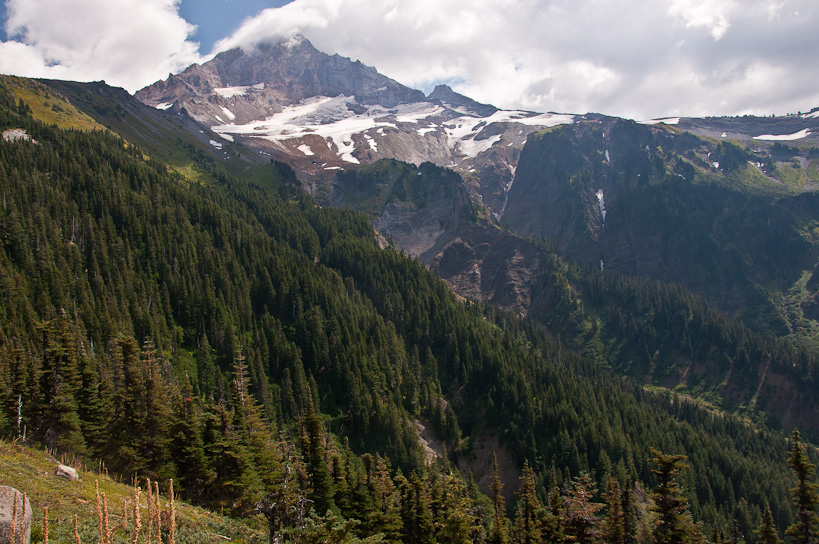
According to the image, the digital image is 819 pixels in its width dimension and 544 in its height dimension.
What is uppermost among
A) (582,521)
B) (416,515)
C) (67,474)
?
(67,474)

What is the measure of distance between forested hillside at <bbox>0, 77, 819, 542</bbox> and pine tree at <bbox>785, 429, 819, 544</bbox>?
46.3ft

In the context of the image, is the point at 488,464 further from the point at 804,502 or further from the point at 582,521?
the point at 804,502

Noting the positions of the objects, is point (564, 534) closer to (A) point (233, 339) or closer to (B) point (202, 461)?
(B) point (202, 461)

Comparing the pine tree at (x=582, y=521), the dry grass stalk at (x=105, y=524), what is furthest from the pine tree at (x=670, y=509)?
→ the dry grass stalk at (x=105, y=524)

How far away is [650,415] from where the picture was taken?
127625mm

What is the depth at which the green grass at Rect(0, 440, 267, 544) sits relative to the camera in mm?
23484

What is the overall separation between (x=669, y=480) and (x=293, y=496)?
27.1m

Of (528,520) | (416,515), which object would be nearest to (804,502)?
(528,520)

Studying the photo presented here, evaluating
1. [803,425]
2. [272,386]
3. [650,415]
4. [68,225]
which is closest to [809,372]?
[803,425]

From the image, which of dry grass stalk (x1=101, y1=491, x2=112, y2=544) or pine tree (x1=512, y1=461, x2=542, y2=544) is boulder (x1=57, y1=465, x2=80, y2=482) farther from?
pine tree (x1=512, y1=461, x2=542, y2=544)

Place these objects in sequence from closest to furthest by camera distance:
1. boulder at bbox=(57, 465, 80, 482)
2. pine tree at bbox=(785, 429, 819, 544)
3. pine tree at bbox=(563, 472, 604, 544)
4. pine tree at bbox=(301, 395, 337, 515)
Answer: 1. boulder at bbox=(57, 465, 80, 482)
2. pine tree at bbox=(785, 429, 819, 544)
3. pine tree at bbox=(563, 472, 604, 544)
4. pine tree at bbox=(301, 395, 337, 515)

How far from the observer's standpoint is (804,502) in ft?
117

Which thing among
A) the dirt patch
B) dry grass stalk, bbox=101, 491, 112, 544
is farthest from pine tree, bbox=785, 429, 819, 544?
the dirt patch

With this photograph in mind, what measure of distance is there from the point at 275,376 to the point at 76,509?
90.3 m
